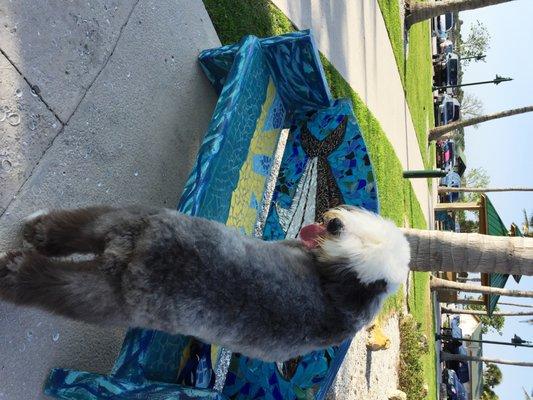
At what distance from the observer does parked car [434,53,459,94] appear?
70.4ft

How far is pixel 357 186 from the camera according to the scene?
429 cm

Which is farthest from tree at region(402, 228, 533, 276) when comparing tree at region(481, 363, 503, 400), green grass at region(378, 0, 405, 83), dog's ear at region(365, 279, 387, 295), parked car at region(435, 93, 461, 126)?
tree at region(481, 363, 503, 400)

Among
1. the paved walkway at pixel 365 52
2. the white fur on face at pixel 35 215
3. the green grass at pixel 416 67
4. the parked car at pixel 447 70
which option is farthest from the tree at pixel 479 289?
the parked car at pixel 447 70

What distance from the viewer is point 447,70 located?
2175cm

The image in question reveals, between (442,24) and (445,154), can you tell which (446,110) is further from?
(442,24)

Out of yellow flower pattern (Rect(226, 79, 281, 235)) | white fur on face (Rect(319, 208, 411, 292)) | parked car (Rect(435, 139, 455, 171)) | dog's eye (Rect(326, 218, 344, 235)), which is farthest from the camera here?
parked car (Rect(435, 139, 455, 171))

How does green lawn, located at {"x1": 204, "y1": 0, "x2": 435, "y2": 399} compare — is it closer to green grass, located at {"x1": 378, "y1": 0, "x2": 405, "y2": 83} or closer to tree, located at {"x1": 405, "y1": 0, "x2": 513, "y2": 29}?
green grass, located at {"x1": 378, "y1": 0, "x2": 405, "y2": 83}

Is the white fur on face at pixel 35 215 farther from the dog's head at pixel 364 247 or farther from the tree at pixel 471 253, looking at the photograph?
the tree at pixel 471 253

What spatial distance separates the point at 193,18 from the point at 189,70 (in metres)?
0.53

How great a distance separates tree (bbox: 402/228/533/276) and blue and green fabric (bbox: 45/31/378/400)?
0.95 m

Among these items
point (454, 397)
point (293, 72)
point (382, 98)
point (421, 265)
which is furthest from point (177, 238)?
point (454, 397)

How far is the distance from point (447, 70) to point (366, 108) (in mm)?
14559

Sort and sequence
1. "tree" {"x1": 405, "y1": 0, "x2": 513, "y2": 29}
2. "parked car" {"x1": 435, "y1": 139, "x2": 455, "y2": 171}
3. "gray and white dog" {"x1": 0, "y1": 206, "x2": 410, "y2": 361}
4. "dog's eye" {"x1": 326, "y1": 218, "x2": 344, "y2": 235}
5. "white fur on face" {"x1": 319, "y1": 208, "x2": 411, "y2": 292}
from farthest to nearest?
"parked car" {"x1": 435, "y1": 139, "x2": 455, "y2": 171}
"tree" {"x1": 405, "y1": 0, "x2": 513, "y2": 29}
"dog's eye" {"x1": 326, "y1": 218, "x2": 344, "y2": 235}
"white fur on face" {"x1": 319, "y1": 208, "x2": 411, "y2": 292}
"gray and white dog" {"x1": 0, "y1": 206, "x2": 410, "y2": 361}

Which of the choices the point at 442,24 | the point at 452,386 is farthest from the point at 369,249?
the point at 442,24
